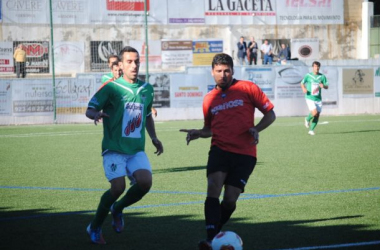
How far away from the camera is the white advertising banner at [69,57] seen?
114 ft

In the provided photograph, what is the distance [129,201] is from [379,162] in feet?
24.4

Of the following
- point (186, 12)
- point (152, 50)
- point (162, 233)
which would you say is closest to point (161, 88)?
point (152, 50)

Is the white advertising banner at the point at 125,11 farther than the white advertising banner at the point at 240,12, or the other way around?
the white advertising banner at the point at 240,12

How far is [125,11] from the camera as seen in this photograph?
1451 inches

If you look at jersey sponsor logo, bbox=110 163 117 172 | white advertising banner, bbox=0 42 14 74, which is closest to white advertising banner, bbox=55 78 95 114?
white advertising banner, bbox=0 42 14 74

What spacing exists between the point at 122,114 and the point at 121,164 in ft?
1.66

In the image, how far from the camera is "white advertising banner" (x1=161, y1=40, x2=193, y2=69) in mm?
37312

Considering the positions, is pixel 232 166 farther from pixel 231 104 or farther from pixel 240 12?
pixel 240 12

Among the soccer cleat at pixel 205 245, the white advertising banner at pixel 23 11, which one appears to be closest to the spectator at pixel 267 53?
the white advertising banner at pixel 23 11

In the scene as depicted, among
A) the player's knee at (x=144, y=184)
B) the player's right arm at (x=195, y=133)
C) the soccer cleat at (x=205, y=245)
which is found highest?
the player's right arm at (x=195, y=133)

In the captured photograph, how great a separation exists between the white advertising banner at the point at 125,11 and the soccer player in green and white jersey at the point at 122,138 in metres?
29.9

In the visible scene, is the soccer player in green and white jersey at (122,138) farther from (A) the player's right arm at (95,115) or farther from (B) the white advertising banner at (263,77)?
(B) the white advertising banner at (263,77)

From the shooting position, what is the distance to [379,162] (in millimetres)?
12938

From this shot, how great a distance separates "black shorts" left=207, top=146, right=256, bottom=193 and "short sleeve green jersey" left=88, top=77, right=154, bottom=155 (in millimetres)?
854
